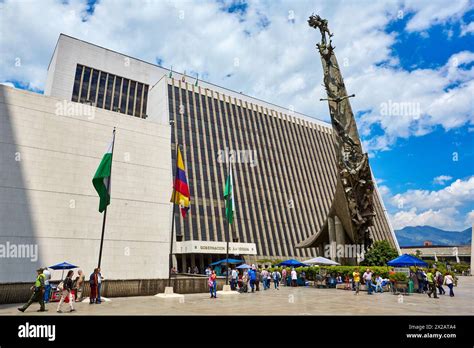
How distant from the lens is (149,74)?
232 feet

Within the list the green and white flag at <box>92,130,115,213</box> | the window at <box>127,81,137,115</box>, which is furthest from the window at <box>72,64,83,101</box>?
the green and white flag at <box>92,130,115,213</box>

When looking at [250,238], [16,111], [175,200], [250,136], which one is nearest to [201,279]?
[175,200]

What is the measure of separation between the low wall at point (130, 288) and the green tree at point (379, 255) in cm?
1248

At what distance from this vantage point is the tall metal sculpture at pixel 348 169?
28250mm

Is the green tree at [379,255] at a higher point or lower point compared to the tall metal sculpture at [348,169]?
lower

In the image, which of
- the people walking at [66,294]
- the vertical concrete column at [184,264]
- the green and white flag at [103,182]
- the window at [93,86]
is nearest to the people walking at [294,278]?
the green and white flag at [103,182]

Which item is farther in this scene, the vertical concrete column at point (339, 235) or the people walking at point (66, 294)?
the vertical concrete column at point (339, 235)

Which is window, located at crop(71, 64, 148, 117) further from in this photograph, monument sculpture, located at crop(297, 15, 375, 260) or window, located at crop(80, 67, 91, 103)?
monument sculpture, located at crop(297, 15, 375, 260)

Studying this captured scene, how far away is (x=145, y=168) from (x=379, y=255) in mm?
21290

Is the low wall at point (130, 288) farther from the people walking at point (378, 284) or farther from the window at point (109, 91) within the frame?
the window at point (109, 91)

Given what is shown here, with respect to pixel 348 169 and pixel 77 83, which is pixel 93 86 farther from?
pixel 348 169
